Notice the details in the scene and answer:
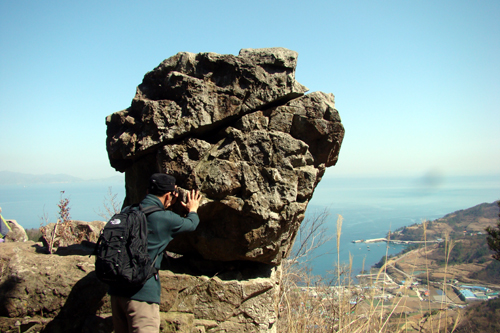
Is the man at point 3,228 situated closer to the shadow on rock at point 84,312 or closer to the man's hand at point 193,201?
the shadow on rock at point 84,312

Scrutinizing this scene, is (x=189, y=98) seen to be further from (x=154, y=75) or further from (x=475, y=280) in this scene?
(x=475, y=280)

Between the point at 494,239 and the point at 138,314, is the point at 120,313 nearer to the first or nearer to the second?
the point at 138,314

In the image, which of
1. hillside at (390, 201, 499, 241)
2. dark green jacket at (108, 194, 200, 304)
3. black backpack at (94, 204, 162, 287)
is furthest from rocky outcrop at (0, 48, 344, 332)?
hillside at (390, 201, 499, 241)

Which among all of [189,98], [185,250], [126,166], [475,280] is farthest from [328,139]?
[475,280]

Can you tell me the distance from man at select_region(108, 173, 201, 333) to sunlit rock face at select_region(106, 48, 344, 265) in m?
0.51

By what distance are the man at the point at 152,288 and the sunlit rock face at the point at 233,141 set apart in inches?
20.1

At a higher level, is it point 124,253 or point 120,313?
point 124,253

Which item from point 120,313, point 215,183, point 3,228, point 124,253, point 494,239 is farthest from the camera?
point 494,239

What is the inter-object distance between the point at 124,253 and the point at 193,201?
0.89 m

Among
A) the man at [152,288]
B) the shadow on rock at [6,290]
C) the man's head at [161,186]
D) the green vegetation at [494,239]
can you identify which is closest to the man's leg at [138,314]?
the man at [152,288]

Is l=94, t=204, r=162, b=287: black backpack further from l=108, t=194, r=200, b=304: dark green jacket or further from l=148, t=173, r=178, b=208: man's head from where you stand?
l=148, t=173, r=178, b=208: man's head

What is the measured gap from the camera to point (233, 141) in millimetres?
3121

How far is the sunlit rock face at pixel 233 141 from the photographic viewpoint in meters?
2.99

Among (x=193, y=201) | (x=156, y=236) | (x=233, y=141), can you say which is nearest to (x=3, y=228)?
(x=193, y=201)
